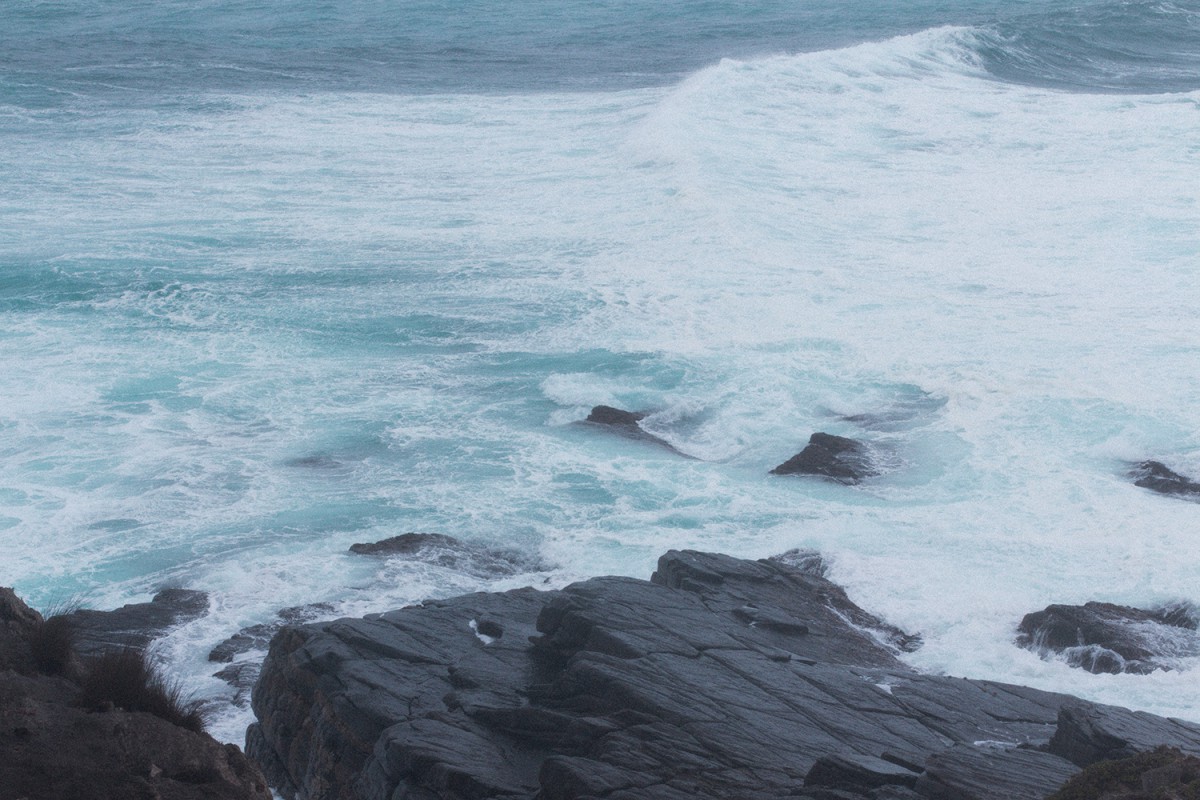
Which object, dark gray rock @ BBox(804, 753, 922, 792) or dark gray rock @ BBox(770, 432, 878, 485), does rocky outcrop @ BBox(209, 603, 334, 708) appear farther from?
dark gray rock @ BBox(770, 432, 878, 485)

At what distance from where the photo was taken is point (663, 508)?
14961mm

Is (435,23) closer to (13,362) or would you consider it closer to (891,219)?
(891,219)

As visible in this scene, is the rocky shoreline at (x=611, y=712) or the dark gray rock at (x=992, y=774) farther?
the dark gray rock at (x=992, y=774)

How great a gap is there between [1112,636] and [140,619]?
Result: 9.62 m

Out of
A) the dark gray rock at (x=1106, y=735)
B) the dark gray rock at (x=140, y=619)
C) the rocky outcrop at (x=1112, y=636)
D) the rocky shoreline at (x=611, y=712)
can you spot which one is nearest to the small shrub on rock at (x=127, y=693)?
the rocky shoreline at (x=611, y=712)

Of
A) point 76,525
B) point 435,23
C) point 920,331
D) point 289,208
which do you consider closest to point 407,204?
point 289,208

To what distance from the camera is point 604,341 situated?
2055cm

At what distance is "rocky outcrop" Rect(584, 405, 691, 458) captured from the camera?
17.2 m

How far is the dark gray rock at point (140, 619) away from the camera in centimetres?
1148

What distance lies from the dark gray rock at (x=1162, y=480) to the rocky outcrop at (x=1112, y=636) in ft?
9.80

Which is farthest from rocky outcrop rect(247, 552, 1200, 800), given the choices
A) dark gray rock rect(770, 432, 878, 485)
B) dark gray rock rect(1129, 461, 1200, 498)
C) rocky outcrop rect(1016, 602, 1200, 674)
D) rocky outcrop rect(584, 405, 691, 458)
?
rocky outcrop rect(584, 405, 691, 458)

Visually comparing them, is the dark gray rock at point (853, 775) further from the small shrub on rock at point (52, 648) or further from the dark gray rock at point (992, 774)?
the small shrub on rock at point (52, 648)

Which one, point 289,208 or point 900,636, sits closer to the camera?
point 900,636

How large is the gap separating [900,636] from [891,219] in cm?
1699
